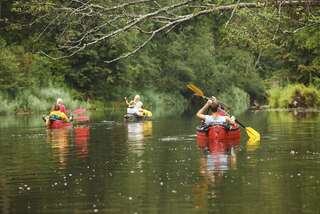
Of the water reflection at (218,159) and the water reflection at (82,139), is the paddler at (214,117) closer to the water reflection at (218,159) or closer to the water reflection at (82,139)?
the water reflection at (218,159)

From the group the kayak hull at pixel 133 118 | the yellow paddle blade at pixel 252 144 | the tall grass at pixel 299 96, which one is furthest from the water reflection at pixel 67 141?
the tall grass at pixel 299 96

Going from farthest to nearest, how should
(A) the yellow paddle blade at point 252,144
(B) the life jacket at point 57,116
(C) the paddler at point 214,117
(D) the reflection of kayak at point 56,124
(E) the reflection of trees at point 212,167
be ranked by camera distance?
(B) the life jacket at point 57,116
(D) the reflection of kayak at point 56,124
(C) the paddler at point 214,117
(A) the yellow paddle blade at point 252,144
(E) the reflection of trees at point 212,167

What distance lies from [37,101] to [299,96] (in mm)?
17056

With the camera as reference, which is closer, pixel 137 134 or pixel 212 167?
pixel 212 167

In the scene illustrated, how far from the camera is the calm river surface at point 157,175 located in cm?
1541

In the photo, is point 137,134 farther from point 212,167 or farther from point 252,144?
point 212,167

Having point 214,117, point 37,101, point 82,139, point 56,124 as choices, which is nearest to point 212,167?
point 214,117

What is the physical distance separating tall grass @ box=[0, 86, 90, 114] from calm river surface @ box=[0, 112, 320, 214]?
1127 inches

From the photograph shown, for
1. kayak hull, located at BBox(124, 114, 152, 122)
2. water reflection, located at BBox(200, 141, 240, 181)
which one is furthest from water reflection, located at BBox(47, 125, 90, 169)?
kayak hull, located at BBox(124, 114, 152, 122)

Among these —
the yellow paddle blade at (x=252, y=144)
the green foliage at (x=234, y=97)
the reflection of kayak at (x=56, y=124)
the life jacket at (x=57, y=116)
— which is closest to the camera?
the yellow paddle blade at (x=252, y=144)

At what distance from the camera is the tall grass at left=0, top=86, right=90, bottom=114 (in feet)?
201

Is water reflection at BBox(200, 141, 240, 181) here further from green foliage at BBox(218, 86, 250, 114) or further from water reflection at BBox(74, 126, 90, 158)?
green foliage at BBox(218, 86, 250, 114)

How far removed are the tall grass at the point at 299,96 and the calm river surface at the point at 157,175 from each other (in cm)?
2834

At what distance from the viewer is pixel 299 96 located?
201 feet
